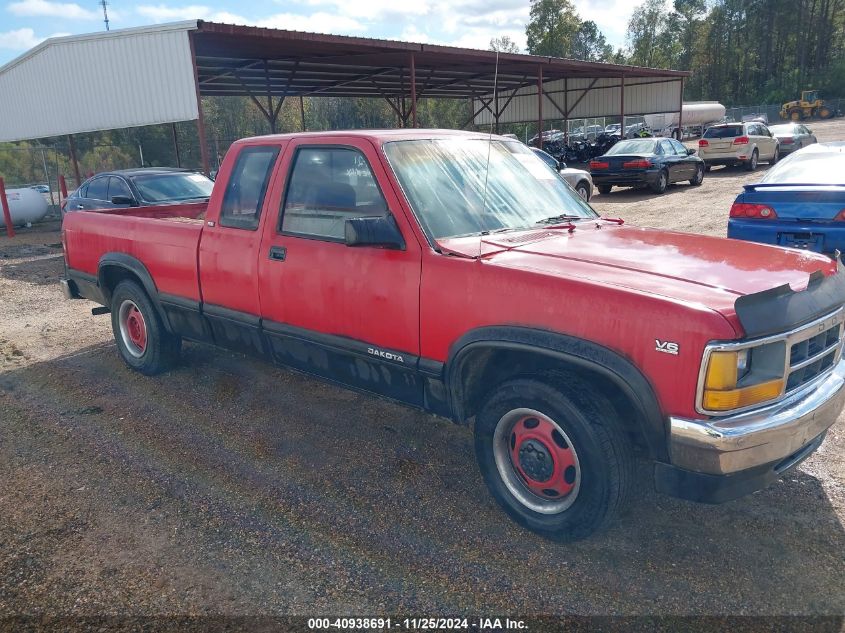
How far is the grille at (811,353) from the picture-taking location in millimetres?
2818

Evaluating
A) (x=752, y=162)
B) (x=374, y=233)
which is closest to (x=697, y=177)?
(x=752, y=162)

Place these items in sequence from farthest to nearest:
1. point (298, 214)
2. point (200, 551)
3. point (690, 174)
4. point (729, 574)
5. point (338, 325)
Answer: point (690, 174) → point (298, 214) → point (338, 325) → point (200, 551) → point (729, 574)

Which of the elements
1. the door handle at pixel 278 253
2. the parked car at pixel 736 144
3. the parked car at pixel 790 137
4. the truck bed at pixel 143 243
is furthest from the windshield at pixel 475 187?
the parked car at pixel 790 137

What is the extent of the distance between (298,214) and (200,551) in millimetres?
2089

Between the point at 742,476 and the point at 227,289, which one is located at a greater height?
the point at 227,289

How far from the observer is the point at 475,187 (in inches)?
153

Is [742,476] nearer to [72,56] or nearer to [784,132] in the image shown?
[72,56]

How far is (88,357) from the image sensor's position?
20.9 ft

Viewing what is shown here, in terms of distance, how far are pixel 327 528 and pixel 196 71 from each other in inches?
468

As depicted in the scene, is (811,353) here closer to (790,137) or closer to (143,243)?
(143,243)

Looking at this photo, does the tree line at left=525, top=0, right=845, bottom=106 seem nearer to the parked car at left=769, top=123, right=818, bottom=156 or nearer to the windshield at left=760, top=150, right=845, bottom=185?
the parked car at left=769, top=123, right=818, bottom=156

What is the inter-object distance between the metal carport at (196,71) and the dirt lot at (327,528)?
20.6 ft

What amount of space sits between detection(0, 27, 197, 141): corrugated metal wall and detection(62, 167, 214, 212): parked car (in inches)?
77.2

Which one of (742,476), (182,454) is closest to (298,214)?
(182,454)
